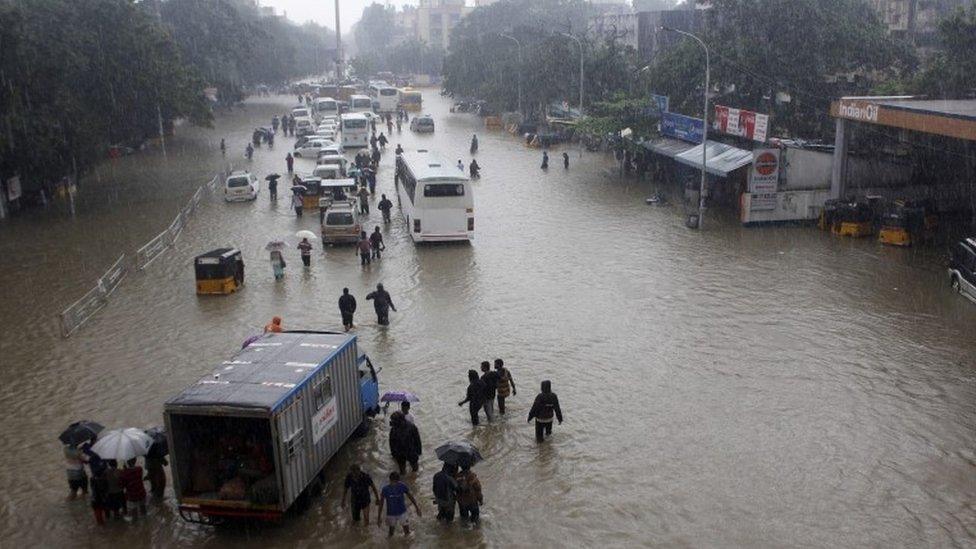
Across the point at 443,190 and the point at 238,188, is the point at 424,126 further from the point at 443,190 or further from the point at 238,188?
the point at 443,190

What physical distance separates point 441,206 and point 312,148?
88.3 feet

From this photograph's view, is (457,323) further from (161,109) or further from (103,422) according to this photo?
(161,109)

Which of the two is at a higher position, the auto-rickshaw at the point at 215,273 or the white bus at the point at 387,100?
the white bus at the point at 387,100

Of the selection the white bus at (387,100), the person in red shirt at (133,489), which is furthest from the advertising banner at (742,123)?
the white bus at (387,100)

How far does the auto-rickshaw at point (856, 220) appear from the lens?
29172mm

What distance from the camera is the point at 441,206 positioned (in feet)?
93.3

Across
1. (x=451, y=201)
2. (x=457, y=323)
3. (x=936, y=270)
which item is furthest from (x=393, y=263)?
(x=936, y=270)

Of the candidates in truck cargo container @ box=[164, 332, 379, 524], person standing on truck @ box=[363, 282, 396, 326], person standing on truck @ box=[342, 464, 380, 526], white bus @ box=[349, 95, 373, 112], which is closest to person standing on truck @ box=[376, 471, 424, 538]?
person standing on truck @ box=[342, 464, 380, 526]

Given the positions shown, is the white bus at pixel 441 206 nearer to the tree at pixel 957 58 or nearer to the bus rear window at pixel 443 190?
the bus rear window at pixel 443 190

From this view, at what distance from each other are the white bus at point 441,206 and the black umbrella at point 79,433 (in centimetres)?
1642

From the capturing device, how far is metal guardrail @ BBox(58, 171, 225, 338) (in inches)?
838

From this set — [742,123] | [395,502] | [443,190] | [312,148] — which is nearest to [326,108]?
[312,148]

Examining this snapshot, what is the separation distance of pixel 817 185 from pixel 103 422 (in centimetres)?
2598

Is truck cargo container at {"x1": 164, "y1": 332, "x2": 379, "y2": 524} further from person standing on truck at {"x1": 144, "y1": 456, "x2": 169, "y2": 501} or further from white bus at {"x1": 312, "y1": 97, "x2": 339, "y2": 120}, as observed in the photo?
white bus at {"x1": 312, "y1": 97, "x2": 339, "y2": 120}
